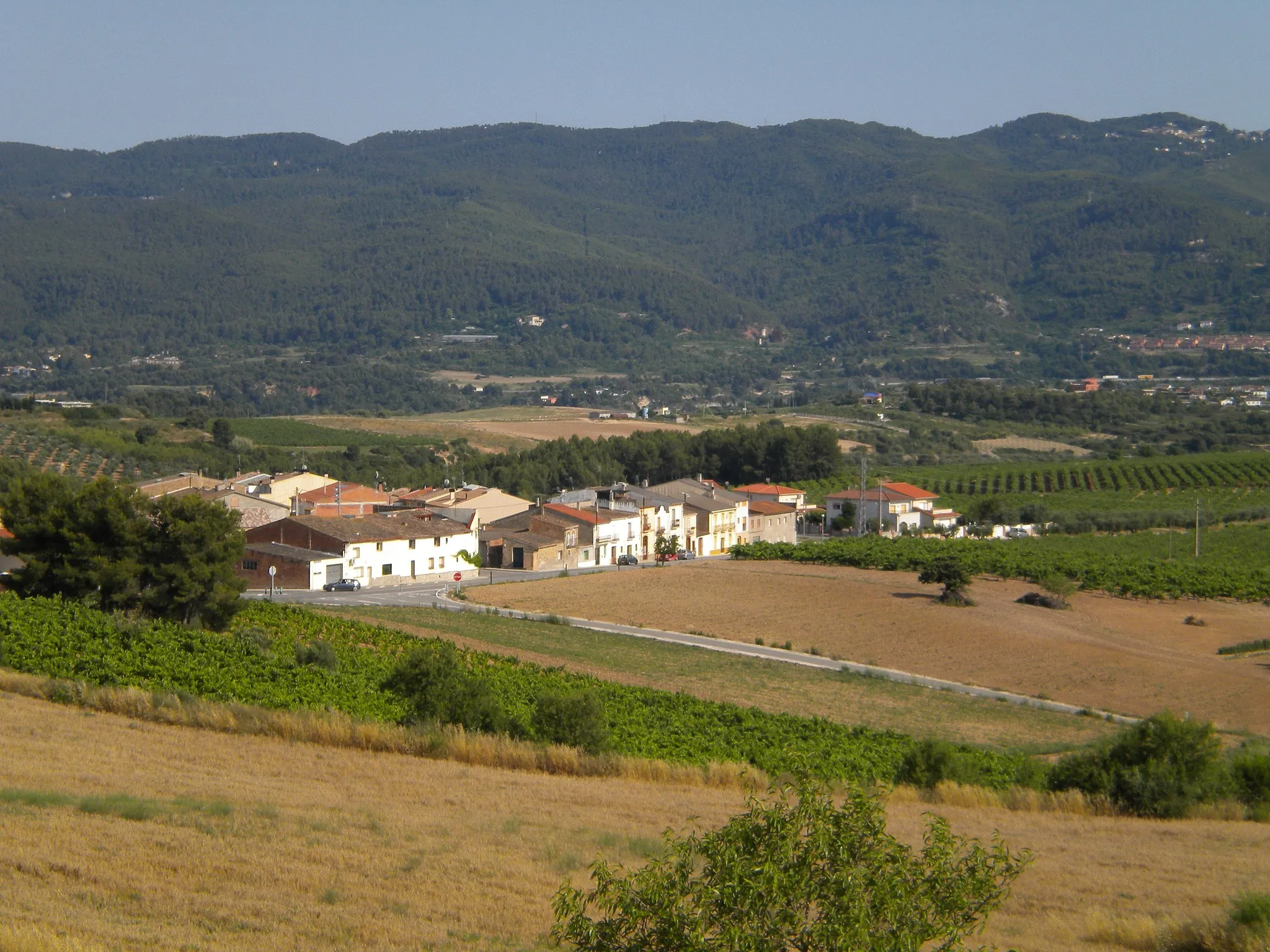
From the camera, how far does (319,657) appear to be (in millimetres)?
23453

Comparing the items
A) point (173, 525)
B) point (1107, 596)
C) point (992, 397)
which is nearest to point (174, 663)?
point (173, 525)

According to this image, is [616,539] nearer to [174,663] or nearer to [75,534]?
[75,534]

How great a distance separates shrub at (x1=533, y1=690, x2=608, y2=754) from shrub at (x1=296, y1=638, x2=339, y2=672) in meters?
6.43

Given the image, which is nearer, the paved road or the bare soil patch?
the paved road

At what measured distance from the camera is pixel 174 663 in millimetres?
20359

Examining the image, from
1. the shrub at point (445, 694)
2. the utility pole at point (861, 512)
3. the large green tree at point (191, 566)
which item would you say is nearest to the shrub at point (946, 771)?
the shrub at point (445, 694)

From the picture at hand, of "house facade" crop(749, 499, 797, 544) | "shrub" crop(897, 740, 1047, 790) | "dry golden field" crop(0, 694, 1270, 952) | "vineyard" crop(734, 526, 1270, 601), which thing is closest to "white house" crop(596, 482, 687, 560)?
"vineyard" crop(734, 526, 1270, 601)

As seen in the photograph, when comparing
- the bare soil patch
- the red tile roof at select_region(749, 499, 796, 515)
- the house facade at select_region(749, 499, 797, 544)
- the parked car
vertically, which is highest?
the bare soil patch

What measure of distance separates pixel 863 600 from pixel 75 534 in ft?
80.6

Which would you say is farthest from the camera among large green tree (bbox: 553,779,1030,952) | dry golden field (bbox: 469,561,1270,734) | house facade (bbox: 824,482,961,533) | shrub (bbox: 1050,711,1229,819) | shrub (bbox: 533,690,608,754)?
house facade (bbox: 824,482,961,533)

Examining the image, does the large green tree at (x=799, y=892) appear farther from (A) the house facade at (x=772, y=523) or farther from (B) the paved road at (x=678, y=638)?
(A) the house facade at (x=772, y=523)

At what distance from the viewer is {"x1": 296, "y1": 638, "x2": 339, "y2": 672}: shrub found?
23125 millimetres

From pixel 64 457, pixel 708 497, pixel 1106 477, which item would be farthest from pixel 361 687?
pixel 1106 477

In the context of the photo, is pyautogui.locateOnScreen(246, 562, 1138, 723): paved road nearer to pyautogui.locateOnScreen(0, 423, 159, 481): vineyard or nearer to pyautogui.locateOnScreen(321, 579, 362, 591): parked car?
pyautogui.locateOnScreen(321, 579, 362, 591): parked car
